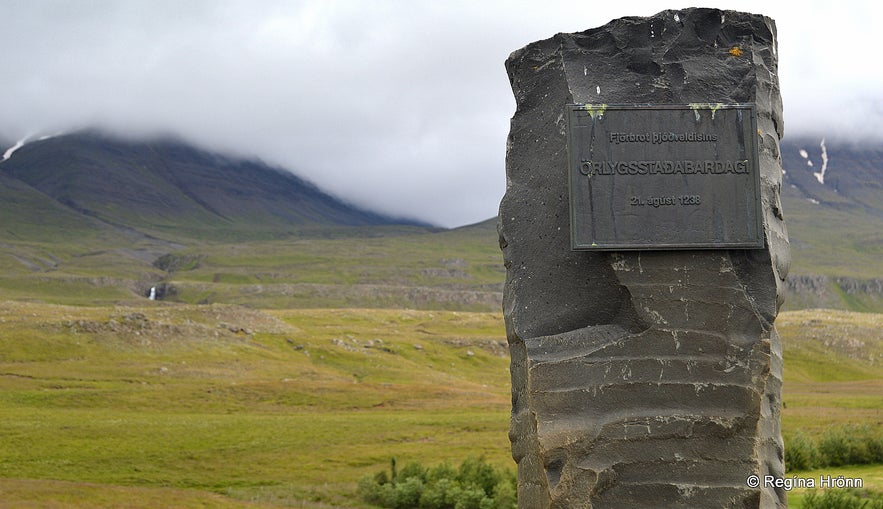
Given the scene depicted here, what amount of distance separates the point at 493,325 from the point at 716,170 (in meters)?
117

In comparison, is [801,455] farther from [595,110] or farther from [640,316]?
[595,110]

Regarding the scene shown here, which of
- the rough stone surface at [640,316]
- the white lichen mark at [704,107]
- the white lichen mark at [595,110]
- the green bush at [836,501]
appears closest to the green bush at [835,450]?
the green bush at [836,501]

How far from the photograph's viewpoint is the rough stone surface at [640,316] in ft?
34.6

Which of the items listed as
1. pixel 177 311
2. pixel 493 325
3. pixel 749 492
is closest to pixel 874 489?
pixel 749 492

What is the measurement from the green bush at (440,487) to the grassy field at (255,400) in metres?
1.39

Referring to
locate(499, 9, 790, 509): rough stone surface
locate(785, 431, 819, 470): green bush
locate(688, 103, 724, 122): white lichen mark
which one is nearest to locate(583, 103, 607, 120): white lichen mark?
locate(499, 9, 790, 509): rough stone surface

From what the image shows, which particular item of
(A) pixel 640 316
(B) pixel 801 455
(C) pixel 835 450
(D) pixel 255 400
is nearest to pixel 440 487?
(B) pixel 801 455

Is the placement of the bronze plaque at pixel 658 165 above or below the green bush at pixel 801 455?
above

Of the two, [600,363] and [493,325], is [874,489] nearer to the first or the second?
[600,363]

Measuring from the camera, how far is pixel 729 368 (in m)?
10.7

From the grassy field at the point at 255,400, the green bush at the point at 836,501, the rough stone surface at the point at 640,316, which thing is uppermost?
the rough stone surface at the point at 640,316

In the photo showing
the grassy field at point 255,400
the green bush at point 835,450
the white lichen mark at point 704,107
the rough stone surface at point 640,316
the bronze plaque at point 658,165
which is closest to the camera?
the rough stone surface at point 640,316

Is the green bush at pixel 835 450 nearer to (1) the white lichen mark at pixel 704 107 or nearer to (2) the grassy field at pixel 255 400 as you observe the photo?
(2) the grassy field at pixel 255 400

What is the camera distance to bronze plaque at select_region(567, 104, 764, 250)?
10953mm
